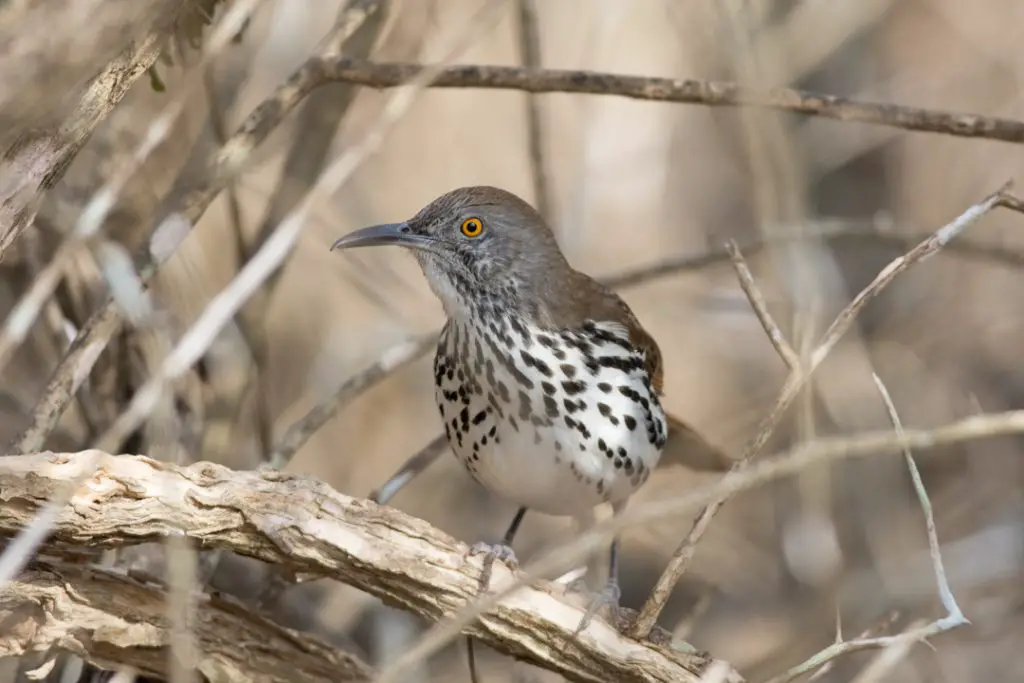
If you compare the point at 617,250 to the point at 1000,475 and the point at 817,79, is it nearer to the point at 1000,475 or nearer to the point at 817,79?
the point at 817,79

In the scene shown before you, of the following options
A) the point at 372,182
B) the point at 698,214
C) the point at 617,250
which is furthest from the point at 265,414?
the point at 698,214

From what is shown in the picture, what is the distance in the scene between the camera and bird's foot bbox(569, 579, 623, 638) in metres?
2.96

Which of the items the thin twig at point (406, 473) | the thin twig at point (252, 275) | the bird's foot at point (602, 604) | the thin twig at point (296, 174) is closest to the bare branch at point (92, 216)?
→ the thin twig at point (252, 275)

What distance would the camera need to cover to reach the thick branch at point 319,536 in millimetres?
2672

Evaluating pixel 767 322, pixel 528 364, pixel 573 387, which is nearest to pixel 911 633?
pixel 767 322

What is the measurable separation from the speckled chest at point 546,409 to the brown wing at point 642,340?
2.6 inches

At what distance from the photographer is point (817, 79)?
25.9 ft

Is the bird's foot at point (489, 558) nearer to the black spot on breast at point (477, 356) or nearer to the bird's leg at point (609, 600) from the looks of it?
the bird's leg at point (609, 600)

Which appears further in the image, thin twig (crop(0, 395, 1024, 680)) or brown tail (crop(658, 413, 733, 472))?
brown tail (crop(658, 413, 733, 472))

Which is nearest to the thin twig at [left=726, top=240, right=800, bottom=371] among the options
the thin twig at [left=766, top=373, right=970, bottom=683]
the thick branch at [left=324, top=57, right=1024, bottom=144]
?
the thin twig at [left=766, top=373, right=970, bottom=683]

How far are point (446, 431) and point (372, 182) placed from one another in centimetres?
325

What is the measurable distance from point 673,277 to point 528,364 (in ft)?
9.10

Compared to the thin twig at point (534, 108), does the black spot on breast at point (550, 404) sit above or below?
below

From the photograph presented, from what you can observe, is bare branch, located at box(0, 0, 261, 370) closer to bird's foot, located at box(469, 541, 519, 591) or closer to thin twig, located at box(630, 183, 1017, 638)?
bird's foot, located at box(469, 541, 519, 591)
